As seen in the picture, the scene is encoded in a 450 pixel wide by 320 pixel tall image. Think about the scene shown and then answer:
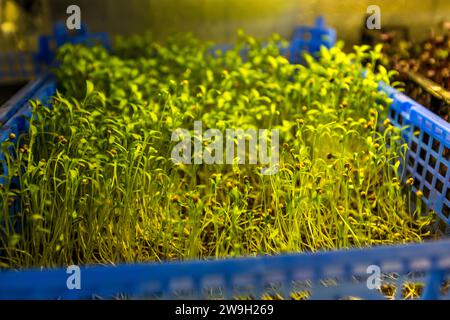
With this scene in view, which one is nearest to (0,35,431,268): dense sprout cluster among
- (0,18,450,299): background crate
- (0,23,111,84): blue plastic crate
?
(0,18,450,299): background crate

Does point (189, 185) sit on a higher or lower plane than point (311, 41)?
lower

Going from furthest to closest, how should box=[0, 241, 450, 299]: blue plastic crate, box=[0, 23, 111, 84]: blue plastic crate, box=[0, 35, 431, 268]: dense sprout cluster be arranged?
box=[0, 23, 111, 84]: blue plastic crate, box=[0, 35, 431, 268]: dense sprout cluster, box=[0, 241, 450, 299]: blue plastic crate

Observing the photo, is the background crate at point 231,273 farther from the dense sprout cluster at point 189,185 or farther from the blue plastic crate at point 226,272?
the dense sprout cluster at point 189,185

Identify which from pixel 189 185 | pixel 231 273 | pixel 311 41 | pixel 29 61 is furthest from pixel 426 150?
pixel 29 61

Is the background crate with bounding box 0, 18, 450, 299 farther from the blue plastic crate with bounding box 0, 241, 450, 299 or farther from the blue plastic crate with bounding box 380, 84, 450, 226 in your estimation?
the blue plastic crate with bounding box 380, 84, 450, 226

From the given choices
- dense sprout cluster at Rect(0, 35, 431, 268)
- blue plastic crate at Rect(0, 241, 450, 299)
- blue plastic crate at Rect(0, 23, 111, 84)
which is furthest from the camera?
blue plastic crate at Rect(0, 23, 111, 84)

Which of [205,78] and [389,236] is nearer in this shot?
[389,236]

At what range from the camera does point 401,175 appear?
1.70 metres

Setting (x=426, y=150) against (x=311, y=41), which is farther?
(x=311, y=41)

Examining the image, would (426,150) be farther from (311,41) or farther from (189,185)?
(311,41)

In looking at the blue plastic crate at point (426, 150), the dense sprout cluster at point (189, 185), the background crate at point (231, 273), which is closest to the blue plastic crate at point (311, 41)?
the dense sprout cluster at point (189, 185)
